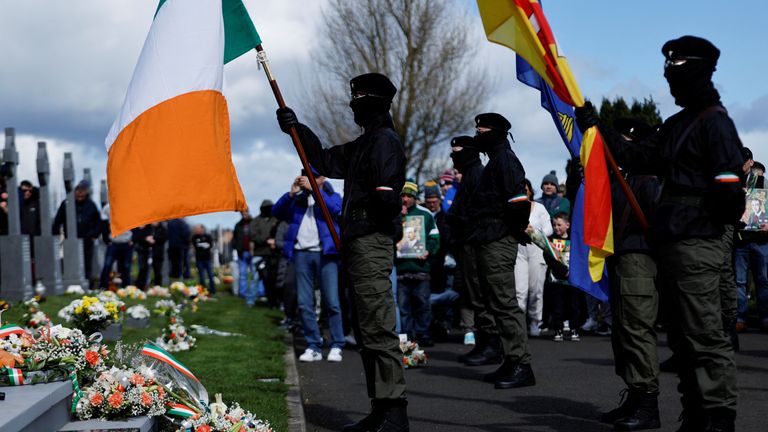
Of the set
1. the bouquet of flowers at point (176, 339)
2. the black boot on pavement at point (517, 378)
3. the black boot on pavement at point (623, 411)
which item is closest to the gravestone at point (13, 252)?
the bouquet of flowers at point (176, 339)

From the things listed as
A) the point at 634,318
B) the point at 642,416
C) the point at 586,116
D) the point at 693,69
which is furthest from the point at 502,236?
the point at 693,69

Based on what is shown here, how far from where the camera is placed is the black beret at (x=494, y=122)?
9.59 metres

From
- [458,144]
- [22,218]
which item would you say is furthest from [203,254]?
[458,144]

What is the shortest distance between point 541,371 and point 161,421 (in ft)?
16.1

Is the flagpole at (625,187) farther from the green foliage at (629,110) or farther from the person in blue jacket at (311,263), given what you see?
the green foliage at (629,110)

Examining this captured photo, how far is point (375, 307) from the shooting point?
271 inches

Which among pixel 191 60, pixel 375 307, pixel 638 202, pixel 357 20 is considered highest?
pixel 357 20

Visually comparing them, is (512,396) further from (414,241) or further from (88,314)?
(414,241)

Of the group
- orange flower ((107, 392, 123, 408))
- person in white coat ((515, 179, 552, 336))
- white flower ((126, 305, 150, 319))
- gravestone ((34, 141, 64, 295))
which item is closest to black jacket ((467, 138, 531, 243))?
person in white coat ((515, 179, 552, 336))

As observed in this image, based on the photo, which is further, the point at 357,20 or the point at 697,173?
the point at 357,20

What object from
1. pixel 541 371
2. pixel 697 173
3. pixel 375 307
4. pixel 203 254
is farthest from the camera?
pixel 203 254

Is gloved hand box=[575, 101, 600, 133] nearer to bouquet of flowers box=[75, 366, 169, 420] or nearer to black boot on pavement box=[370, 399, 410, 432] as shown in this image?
black boot on pavement box=[370, 399, 410, 432]

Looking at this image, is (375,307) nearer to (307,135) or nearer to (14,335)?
(307,135)

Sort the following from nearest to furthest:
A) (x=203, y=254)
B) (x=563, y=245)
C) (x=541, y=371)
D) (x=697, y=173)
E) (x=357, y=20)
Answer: (x=697, y=173)
(x=541, y=371)
(x=563, y=245)
(x=203, y=254)
(x=357, y=20)
